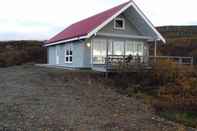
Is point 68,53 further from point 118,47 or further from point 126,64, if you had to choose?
point 126,64

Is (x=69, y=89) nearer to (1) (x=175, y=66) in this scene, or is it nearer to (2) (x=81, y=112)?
(2) (x=81, y=112)

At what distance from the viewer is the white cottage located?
821 inches

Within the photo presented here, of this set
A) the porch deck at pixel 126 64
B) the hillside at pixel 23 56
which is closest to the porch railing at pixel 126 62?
the porch deck at pixel 126 64

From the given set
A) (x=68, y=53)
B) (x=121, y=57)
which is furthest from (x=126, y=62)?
(x=68, y=53)

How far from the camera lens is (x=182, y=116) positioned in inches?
425

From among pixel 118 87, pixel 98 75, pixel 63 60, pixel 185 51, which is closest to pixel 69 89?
pixel 118 87

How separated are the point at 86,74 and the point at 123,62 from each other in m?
2.41

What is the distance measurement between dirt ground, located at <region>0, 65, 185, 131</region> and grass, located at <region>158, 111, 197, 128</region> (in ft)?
2.13

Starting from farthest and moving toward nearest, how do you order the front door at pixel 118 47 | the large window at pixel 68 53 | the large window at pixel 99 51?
the large window at pixel 68 53, the front door at pixel 118 47, the large window at pixel 99 51

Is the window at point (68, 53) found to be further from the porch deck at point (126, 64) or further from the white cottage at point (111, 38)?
the porch deck at point (126, 64)

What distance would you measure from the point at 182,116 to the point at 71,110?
407 centimetres

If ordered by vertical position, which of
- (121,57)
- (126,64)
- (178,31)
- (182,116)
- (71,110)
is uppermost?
(178,31)

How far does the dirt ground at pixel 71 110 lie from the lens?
8.17 meters

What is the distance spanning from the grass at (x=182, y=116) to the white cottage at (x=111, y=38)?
8.25 meters
